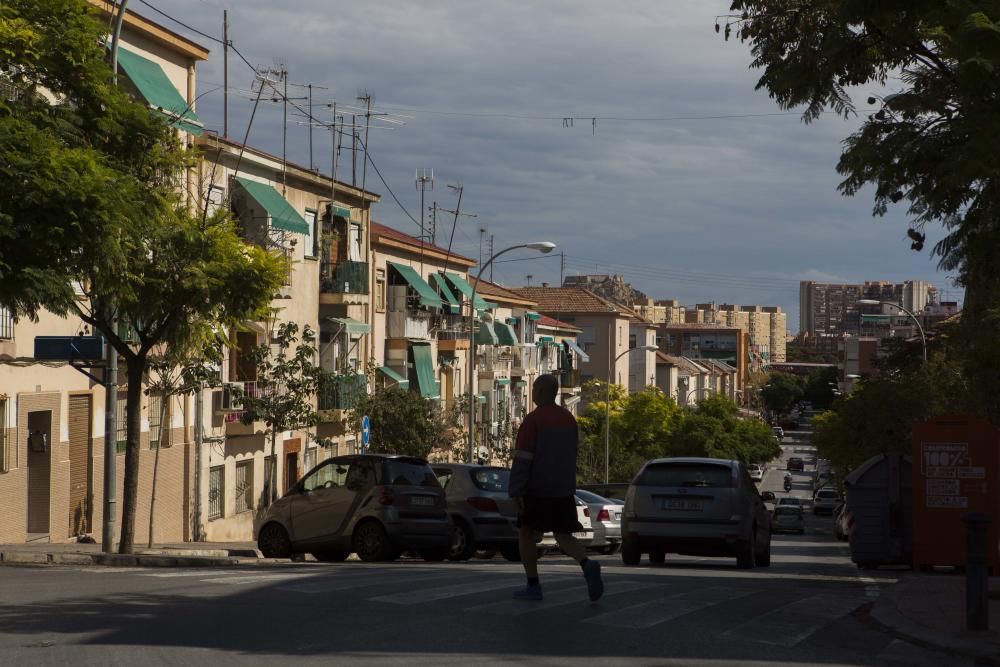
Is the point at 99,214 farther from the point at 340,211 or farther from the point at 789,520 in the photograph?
the point at 789,520

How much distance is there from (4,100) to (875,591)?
38.0 feet

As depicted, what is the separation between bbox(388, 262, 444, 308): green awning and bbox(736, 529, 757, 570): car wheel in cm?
3518

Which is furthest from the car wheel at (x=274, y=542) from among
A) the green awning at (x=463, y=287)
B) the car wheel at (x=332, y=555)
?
the green awning at (x=463, y=287)

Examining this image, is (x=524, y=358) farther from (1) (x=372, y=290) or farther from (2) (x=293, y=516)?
(2) (x=293, y=516)

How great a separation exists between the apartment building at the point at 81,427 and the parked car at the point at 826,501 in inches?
2209

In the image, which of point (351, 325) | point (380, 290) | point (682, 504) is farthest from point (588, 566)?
point (380, 290)

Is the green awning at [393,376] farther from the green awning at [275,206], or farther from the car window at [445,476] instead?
the car window at [445,476]

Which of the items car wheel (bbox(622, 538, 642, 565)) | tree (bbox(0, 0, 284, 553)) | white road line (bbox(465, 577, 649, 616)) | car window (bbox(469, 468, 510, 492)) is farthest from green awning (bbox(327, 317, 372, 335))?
white road line (bbox(465, 577, 649, 616))

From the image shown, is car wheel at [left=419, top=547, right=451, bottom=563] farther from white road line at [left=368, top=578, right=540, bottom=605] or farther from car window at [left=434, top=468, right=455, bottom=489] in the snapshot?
white road line at [left=368, top=578, right=540, bottom=605]

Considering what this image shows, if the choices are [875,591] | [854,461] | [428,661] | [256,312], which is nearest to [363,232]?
[854,461]

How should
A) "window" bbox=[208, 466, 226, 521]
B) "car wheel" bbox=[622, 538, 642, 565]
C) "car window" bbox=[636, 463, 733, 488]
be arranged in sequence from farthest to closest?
"window" bbox=[208, 466, 226, 521] → "car wheel" bbox=[622, 538, 642, 565] → "car window" bbox=[636, 463, 733, 488]

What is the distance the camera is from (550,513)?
34.6 ft

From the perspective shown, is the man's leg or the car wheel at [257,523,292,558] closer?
the man's leg

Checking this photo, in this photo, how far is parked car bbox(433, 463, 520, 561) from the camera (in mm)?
21359
